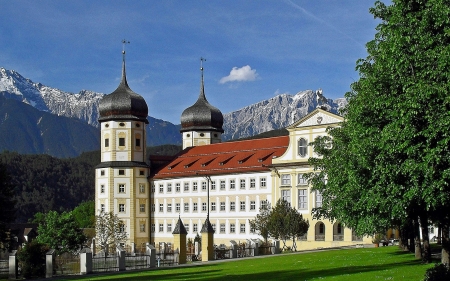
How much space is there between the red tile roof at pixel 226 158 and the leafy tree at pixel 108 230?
25.7 ft

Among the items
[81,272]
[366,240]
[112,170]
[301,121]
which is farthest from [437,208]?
[112,170]

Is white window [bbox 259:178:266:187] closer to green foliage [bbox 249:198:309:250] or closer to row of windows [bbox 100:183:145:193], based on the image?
green foliage [bbox 249:198:309:250]

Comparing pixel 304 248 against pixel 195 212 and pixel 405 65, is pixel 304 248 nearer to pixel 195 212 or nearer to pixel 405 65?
pixel 195 212

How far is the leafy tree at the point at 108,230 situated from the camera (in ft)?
278

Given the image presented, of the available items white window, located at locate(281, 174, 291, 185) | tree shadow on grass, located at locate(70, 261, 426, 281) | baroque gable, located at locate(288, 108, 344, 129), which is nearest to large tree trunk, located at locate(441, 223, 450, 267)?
tree shadow on grass, located at locate(70, 261, 426, 281)

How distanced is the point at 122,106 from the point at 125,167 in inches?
298

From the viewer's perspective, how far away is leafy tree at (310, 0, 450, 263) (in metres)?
24.4

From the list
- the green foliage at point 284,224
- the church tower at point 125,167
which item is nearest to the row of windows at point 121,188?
the church tower at point 125,167

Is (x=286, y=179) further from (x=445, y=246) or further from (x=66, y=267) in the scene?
(x=445, y=246)

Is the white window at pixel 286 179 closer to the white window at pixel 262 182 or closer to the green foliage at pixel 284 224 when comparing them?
the white window at pixel 262 182

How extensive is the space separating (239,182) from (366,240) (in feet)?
59.8

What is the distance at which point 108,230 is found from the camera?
8531 cm

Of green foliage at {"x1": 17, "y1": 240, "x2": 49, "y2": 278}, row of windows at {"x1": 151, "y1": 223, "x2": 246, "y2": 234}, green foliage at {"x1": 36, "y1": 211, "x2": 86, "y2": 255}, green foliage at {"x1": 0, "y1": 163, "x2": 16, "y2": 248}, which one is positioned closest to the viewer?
green foliage at {"x1": 0, "y1": 163, "x2": 16, "y2": 248}

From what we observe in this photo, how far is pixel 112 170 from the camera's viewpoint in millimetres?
89375
